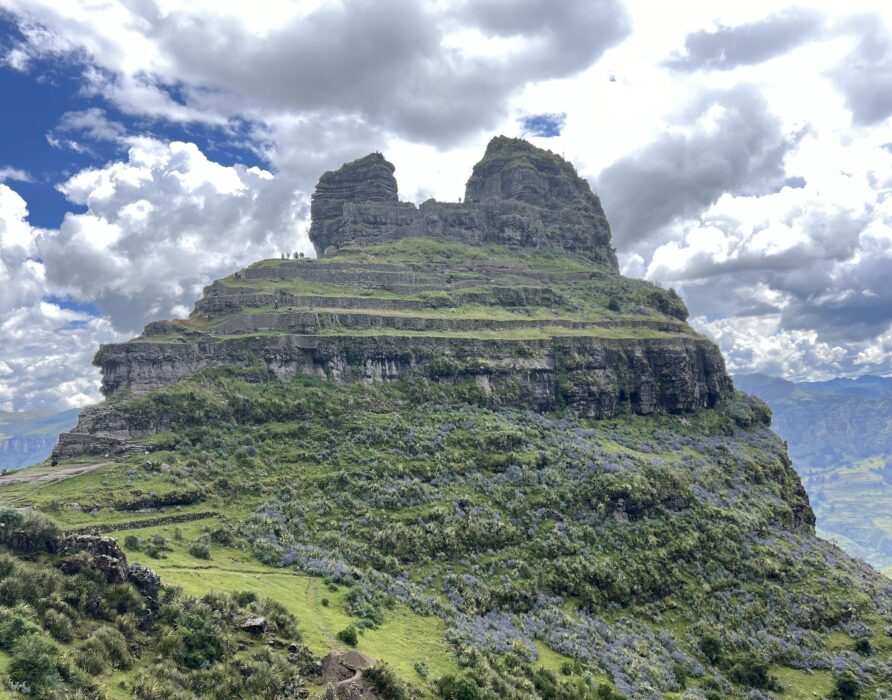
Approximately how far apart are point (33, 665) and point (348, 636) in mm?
22597

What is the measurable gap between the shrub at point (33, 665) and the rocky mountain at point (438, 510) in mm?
388

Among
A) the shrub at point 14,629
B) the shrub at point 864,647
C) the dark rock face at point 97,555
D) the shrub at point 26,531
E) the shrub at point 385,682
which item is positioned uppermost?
the shrub at point 26,531

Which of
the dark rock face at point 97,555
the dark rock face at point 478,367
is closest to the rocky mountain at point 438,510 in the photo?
the dark rock face at point 478,367

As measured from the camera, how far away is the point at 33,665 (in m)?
28.8

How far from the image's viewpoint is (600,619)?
228 ft

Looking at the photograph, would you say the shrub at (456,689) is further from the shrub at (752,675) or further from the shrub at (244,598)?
the shrub at (752,675)

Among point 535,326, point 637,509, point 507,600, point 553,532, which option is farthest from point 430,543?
point 535,326

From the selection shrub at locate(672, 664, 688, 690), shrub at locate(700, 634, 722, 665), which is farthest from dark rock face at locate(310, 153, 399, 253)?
shrub at locate(672, 664, 688, 690)

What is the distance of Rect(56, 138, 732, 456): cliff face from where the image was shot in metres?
96.9

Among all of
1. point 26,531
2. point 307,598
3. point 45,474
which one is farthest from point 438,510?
point 45,474

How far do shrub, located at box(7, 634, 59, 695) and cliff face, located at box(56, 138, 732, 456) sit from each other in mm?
50698

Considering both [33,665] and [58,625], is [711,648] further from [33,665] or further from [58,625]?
[33,665]

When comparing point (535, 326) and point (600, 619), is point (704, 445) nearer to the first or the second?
point (535, 326)

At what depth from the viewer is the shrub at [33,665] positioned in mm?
28078
